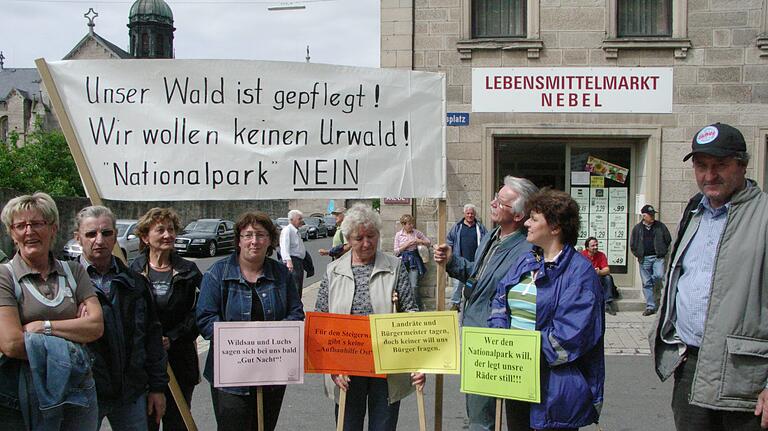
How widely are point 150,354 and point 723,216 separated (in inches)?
115

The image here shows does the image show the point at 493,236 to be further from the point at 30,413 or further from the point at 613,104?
the point at 613,104

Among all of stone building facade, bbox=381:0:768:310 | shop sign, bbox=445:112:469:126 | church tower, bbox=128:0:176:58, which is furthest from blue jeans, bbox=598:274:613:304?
church tower, bbox=128:0:176:58

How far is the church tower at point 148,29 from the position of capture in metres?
68.6

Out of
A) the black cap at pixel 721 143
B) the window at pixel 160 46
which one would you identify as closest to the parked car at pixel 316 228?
the window at pixel 160 46

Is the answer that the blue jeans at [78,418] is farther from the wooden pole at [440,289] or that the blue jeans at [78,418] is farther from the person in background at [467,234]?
the person in background at [467,234]

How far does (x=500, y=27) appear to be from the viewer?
1109cm

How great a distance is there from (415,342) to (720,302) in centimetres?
157

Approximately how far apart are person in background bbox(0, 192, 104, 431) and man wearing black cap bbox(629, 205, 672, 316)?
915 cm

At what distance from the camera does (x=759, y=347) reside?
269 centimetres

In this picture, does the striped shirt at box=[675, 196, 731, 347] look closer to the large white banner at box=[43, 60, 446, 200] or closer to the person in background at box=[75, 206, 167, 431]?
the large white banner at box=[43, 60, 446, 200]

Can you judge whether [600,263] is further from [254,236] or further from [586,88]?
[254,236]

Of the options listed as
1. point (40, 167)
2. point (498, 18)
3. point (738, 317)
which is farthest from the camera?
point (40, 167)

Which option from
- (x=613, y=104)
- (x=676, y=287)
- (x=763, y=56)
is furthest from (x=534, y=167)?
(x=676, y=287)

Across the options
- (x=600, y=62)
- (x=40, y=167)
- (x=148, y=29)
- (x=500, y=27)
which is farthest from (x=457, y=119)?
(x=148, y=29)
